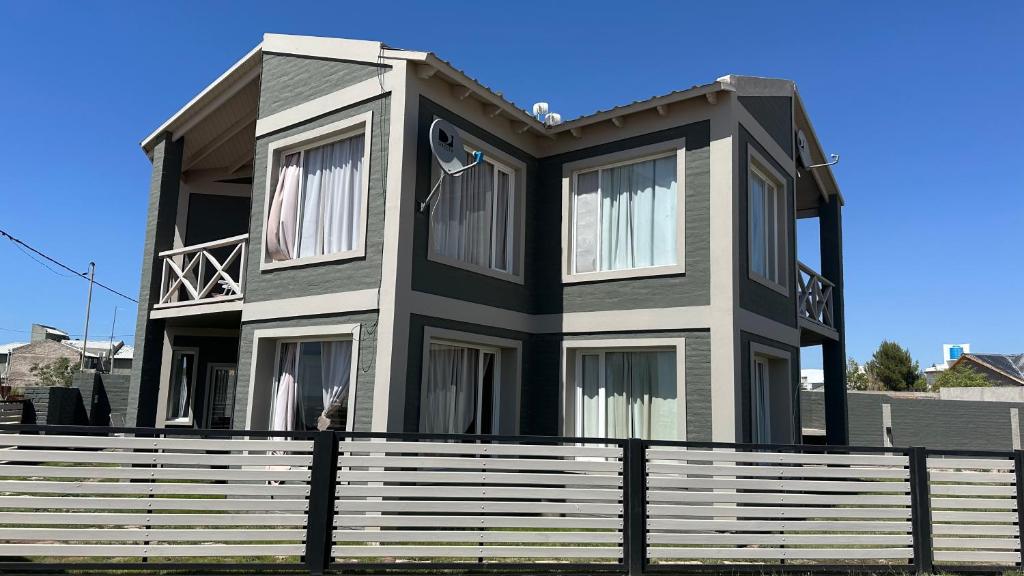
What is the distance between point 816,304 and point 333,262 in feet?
30.2

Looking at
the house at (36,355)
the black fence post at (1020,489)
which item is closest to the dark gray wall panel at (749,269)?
the black fence post at (1020,489)

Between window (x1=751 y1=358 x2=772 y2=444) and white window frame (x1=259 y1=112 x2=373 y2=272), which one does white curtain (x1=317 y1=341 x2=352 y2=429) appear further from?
window (x1=751 y1=358 x2=772 y2=444)

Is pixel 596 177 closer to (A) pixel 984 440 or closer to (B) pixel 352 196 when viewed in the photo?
(B) pixel 352 196

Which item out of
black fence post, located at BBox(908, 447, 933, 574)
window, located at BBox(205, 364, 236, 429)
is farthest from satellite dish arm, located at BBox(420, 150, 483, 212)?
window, located at BBox(205, 364, 236, 429)

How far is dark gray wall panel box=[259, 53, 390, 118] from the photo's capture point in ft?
31.1

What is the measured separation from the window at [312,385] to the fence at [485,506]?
2.58 m

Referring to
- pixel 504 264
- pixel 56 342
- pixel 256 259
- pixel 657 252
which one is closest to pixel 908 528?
pixel 657 252

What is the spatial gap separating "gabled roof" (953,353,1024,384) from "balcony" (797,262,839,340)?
53.9m

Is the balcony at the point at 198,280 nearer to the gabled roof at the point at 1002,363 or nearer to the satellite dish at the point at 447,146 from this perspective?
the satellite dish at the point at 447,146

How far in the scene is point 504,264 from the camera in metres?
10.3

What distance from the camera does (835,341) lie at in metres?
14.6

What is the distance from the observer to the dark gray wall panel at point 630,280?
9.31m

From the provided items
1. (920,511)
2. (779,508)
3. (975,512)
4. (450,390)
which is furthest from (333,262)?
(975,512)

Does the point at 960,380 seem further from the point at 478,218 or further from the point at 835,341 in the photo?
the point at 478,218
